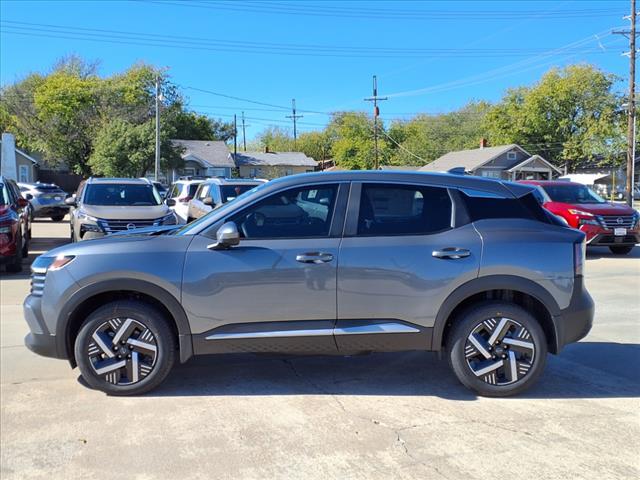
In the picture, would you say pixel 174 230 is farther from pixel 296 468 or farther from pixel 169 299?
pixel 296 468

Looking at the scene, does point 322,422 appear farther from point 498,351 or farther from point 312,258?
point 498,351

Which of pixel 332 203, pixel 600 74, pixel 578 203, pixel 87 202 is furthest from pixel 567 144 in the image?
pixel 332 203

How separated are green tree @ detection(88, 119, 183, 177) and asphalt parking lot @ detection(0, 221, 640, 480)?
4031 cm

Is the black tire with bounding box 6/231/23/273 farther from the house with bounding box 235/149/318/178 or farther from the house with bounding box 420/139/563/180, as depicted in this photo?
the house with bounding box 235/149/318/178

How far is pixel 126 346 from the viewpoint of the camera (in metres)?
4.41

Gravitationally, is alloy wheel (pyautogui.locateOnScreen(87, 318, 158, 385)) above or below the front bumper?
below

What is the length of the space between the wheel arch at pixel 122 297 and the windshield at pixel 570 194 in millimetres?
11920

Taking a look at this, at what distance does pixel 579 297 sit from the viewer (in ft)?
14.9

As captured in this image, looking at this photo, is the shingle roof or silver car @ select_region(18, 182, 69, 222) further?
the shingle roof

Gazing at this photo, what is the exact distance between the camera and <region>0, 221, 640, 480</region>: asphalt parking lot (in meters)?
3.46

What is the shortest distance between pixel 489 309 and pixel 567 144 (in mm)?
70630

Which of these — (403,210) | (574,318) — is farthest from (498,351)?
(403,210)

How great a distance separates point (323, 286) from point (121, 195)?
9315mm

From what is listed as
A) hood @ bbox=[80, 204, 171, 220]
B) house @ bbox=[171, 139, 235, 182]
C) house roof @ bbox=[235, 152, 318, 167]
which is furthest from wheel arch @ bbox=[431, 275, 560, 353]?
house roof @ bbox=[235, 152, 318, 167]
